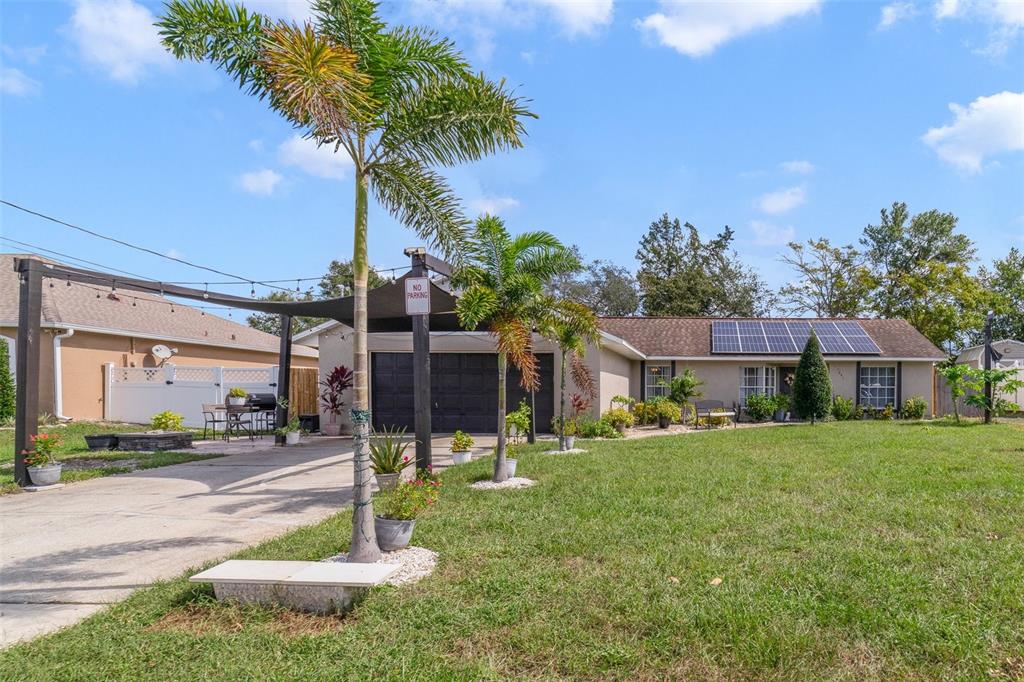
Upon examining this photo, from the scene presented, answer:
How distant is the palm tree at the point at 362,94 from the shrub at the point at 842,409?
55.6 feet

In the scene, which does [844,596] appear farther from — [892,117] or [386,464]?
[892,117]

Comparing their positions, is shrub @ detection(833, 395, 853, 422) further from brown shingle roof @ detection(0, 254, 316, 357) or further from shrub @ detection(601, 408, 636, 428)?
brown shingle roof @ detection(0, 254, 316, 357)

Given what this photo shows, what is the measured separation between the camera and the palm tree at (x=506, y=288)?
7.67m

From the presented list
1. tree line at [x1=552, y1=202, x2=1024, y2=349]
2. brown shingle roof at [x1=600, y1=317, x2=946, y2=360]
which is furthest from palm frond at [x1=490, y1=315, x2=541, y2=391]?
tree line at [x1=552, y1=202, x2=1024, y2=349]

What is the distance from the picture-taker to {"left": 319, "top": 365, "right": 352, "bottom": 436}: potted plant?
16031mm

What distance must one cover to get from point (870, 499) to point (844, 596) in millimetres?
3333

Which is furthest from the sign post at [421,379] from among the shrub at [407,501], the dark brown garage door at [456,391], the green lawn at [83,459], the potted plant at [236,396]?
the potted plant at [236,396]

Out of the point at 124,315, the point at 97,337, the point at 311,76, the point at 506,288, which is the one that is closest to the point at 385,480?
the point at 506,288

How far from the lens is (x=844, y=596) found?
395 cm

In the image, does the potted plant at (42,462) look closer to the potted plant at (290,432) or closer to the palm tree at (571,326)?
the potted plant at (290,432)

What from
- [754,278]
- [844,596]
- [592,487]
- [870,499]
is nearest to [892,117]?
[870,499]

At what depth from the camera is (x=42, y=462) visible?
8.93m

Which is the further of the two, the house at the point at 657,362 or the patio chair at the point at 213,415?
the house at the point at 657,362

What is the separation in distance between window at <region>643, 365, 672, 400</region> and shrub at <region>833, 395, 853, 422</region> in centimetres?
511
